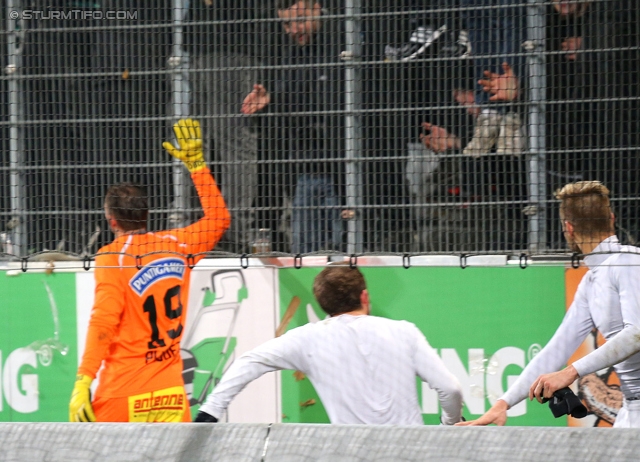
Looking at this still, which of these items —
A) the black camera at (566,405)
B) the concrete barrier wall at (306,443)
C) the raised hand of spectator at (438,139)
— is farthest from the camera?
the raised hand of spectator at (438,139)

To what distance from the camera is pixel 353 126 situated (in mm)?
5125

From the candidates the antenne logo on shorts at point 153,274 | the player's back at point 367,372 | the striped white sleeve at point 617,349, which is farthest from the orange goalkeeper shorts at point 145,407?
the striped white sleeve at point 617,349

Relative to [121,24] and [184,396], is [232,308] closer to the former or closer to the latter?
[184,396]

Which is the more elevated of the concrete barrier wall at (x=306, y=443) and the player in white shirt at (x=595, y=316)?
the player in white shirt at (x=595, y=316)

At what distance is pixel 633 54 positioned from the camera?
471 cm

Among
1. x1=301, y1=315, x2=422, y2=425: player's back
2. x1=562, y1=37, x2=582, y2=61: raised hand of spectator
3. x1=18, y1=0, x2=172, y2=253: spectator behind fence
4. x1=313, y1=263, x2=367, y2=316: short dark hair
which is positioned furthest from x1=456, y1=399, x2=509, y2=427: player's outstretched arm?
x1=18, y1=0, x2=172, y2=253: spectator behind fence

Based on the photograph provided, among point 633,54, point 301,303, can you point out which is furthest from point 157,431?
point 633,54

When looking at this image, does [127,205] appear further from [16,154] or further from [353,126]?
[353,126]

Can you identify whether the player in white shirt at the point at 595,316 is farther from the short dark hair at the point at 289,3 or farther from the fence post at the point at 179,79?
the fence post at the point at 179,79

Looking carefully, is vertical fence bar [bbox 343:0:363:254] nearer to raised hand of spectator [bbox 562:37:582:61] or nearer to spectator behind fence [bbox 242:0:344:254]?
spectator behind fence [bbox 242:0:344:254]

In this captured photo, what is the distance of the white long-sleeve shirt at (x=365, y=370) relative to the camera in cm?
397

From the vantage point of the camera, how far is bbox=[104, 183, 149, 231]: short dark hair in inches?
201

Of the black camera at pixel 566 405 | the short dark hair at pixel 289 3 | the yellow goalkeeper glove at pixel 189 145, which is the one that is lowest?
the black camera at pixel 566 405

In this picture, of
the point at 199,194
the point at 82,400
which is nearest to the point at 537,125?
the point at 199,194
